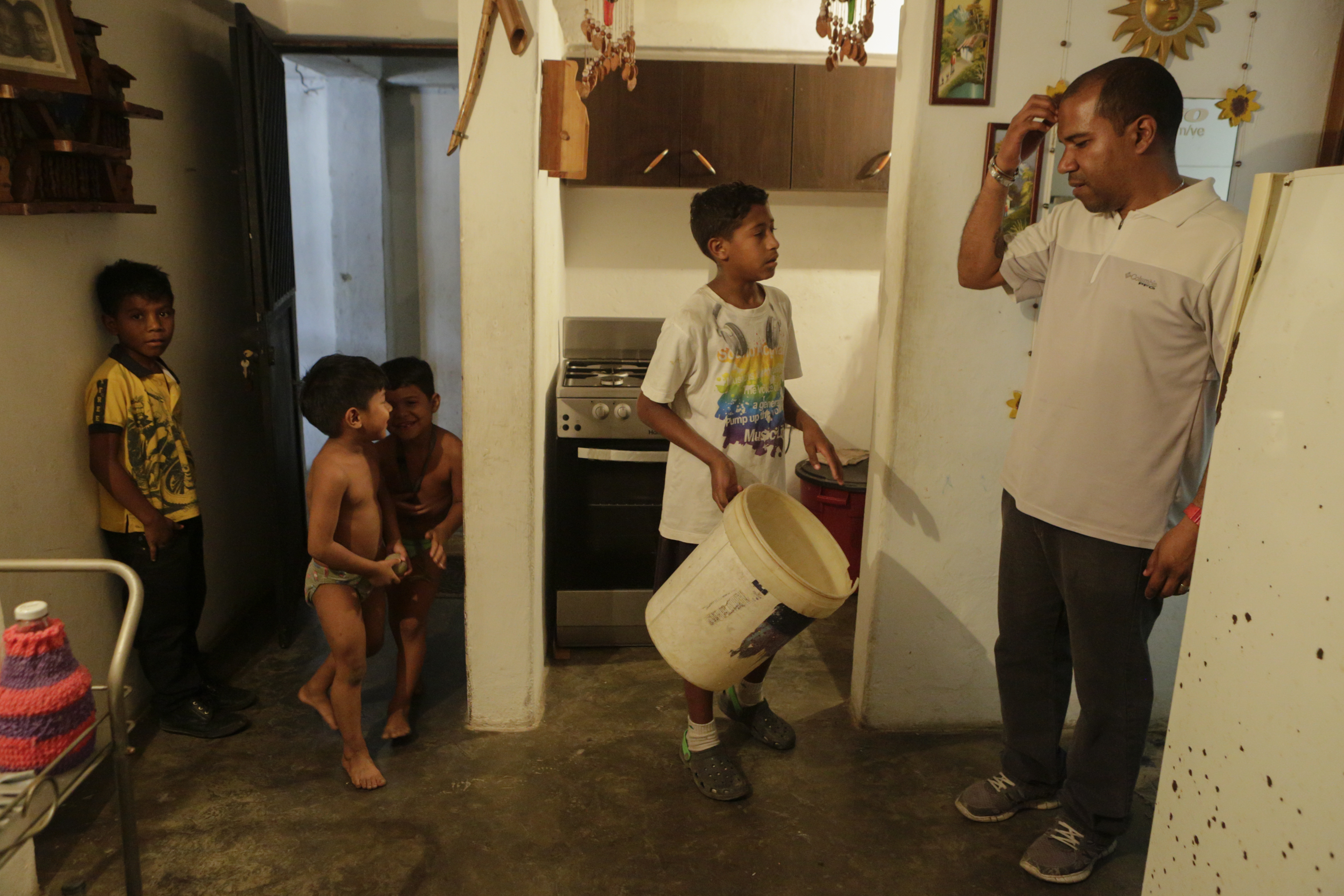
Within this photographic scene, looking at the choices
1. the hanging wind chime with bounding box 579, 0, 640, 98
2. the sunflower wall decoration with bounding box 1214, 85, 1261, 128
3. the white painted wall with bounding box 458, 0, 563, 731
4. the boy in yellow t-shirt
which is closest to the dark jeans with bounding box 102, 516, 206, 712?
the boy in yellow t-shirt

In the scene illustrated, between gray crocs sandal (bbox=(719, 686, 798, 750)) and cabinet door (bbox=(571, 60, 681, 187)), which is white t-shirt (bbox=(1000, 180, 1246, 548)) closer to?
gray crocs sandal (bbox=(719, 686, 798, 750))

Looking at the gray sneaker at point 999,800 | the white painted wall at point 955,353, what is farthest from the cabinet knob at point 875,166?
the gray sneaker at point 999,800

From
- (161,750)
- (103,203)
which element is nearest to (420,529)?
(161,750)

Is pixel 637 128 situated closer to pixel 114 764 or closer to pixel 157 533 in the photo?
pixel 157 533

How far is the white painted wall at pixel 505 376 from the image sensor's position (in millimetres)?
2389

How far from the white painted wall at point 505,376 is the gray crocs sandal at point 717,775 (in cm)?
55

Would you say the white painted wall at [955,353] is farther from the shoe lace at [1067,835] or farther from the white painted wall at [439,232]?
the white painted wall at [439,232]

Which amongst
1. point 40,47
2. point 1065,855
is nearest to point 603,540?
point 1065,855

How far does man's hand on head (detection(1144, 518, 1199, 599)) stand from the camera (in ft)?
5.69

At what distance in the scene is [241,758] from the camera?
8.25ft

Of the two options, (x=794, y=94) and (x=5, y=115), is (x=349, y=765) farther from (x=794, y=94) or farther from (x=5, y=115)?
(x=794, y=94)

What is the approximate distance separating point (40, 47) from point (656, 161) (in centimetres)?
193

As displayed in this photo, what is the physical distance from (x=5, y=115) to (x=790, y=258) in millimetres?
2715

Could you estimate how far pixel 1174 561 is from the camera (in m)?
1.76
